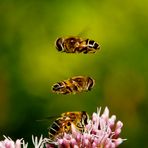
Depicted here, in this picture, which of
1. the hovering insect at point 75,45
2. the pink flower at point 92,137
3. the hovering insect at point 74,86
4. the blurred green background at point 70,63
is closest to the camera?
the pink flower at point 92,137

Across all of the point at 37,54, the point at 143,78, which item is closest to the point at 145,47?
the point at 143,78

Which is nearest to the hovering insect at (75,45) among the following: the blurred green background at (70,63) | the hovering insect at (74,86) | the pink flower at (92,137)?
the hovering insect at (74,86)

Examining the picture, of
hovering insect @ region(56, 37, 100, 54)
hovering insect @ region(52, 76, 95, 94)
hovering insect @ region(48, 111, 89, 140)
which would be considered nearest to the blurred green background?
hovering insect @ region(56, 37, 100, 54)

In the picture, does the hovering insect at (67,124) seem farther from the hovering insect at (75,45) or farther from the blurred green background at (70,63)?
the blurred green background at (70,63)

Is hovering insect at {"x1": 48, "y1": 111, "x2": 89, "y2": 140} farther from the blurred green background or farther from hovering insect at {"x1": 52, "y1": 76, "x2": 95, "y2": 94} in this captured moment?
the blurred green background

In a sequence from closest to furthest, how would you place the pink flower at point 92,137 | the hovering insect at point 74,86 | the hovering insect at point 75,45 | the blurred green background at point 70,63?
the pink flower at point 92,137 → the hovering insect at point 74,86 → the hovering insect at point 75,45 → the blurred green background at point 70,63

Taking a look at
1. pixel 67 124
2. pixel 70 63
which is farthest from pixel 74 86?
pixel 70 63
